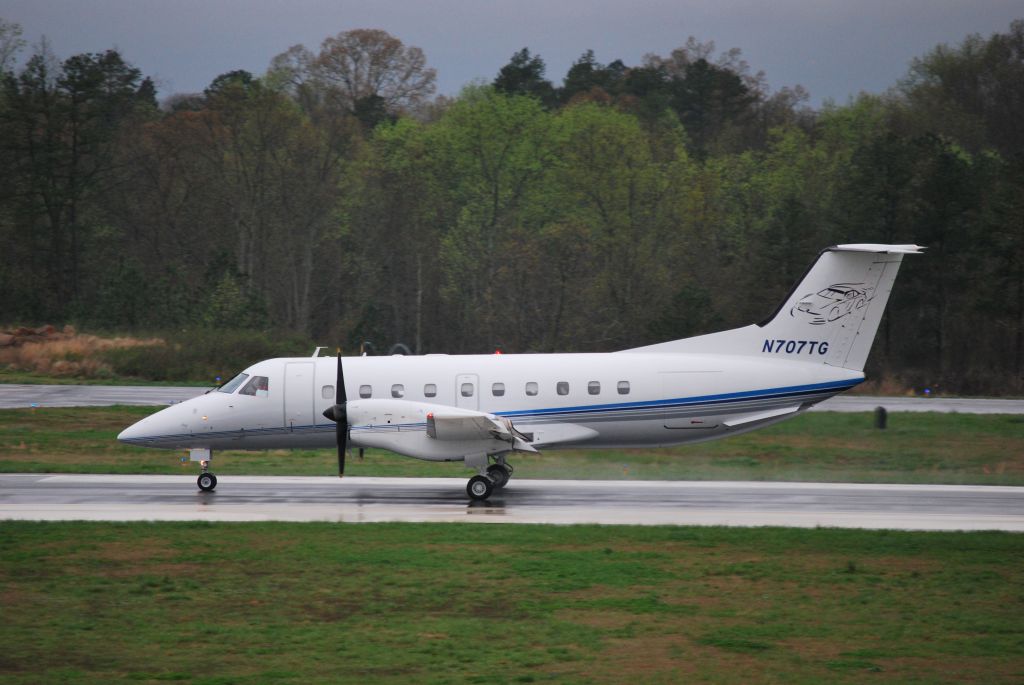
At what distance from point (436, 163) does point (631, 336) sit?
2365cm

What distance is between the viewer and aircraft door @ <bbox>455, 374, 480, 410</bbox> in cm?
2372

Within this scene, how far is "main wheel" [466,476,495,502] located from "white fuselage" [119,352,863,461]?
5.49ft

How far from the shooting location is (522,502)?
74.6 ft

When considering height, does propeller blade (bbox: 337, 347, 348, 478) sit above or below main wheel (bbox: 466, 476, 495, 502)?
above

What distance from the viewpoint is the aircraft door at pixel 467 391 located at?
23.7 meters

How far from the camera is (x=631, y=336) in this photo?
52375 millimetres

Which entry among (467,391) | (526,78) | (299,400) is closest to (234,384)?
(299,400)

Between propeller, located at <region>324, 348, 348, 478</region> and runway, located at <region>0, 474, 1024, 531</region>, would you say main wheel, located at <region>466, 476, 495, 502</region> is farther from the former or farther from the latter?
propeller, located at <region>324, 348, 348, 478</region>

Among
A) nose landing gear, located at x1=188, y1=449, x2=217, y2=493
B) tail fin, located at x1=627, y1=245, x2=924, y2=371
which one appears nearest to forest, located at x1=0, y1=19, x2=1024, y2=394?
tail fin, located at x1=627, y1=245, x2=924, y2=371

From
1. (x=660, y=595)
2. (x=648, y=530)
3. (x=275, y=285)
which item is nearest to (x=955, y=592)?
(x=660, y=595)

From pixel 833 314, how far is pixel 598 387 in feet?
18.3

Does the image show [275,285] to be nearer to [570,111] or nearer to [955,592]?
[570,111]

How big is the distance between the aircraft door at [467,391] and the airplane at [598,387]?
2 cm

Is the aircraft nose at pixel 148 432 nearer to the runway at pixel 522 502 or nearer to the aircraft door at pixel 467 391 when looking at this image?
the runway at pixel 522 502
